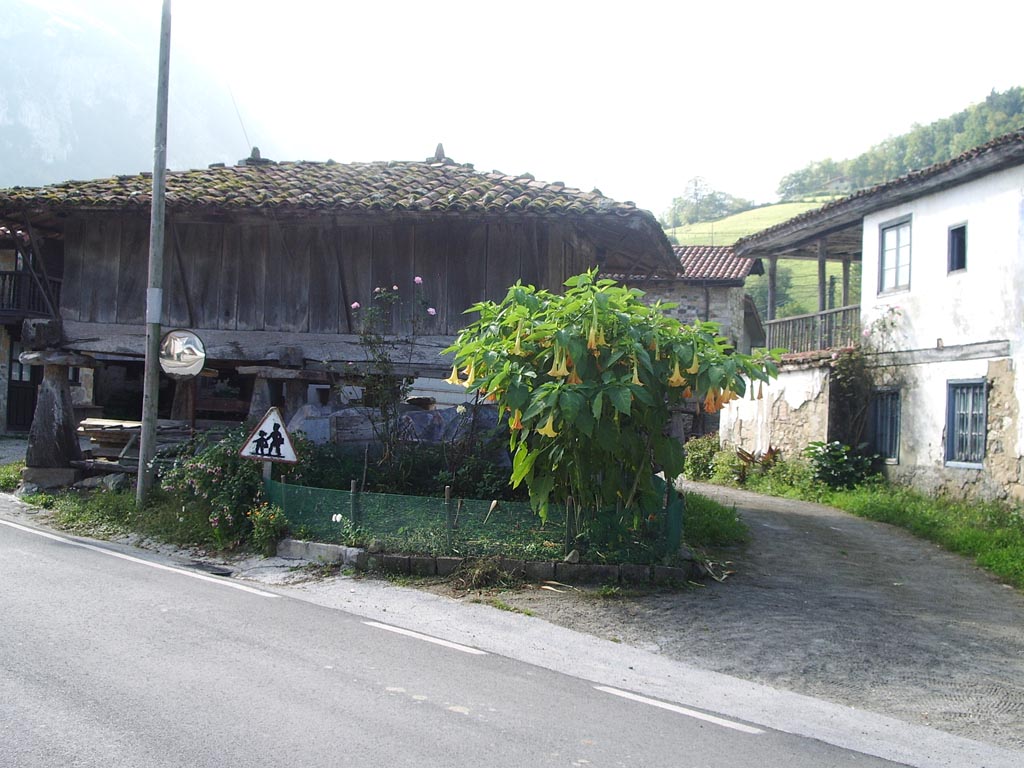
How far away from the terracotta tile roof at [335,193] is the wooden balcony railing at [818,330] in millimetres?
7604

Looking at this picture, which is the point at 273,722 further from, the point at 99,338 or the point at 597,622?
the point at 99,338

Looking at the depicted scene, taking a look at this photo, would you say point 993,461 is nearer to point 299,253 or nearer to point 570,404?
point 570,404

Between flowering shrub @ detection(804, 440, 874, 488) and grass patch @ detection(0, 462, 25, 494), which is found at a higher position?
flowering shrub @ detection(804, 440, 874, 488)

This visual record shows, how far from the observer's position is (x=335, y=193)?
13.4 metres

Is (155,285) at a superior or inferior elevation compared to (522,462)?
superior

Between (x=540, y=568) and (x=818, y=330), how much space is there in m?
12.8

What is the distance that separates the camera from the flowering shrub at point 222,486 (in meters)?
11.5

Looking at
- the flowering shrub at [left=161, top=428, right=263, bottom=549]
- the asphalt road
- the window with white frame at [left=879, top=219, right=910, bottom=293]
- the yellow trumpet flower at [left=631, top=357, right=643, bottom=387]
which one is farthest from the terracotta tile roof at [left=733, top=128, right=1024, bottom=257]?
the flowering shrub at [left=161, top=428, right=263, bottom=549]

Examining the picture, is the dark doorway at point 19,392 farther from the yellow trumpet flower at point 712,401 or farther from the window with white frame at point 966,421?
the window with white frame at point 966,421

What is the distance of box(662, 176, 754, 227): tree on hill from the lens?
103250 mm

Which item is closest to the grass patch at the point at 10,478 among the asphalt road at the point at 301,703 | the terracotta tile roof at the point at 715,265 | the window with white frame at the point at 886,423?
the asphalt road at the point at 301,703

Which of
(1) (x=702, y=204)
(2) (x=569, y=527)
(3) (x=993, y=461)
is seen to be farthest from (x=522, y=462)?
(1) (x=702, y=204)

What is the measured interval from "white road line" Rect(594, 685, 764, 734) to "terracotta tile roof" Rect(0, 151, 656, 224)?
25.6ft

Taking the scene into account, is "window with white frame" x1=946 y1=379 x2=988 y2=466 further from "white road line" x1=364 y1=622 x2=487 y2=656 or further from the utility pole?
the utility pole
